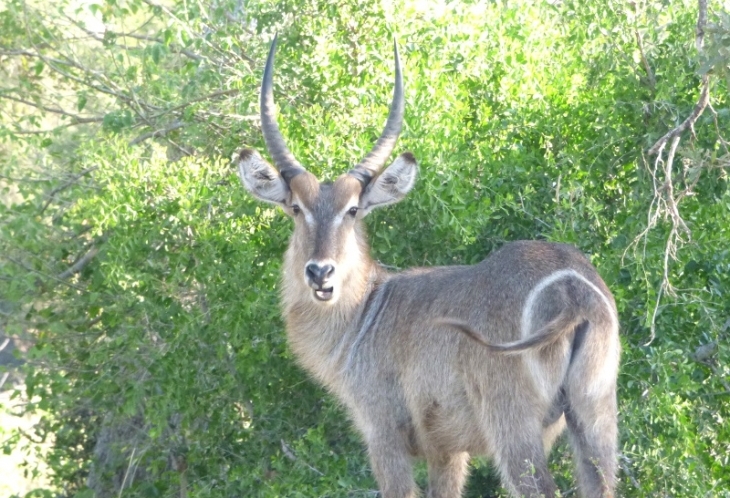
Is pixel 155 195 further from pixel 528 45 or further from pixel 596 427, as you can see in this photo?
pixel 596 427

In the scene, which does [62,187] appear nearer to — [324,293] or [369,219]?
[369,219]

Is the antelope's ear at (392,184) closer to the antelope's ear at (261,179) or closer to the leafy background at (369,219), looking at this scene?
the leafy background at (369,219)

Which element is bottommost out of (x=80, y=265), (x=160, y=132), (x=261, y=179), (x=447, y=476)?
(x=447, y=476)

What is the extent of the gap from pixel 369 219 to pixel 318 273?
1200 millimetres

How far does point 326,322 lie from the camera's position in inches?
246

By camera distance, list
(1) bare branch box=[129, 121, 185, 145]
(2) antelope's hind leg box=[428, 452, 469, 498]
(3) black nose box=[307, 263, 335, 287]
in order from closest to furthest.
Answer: (3) black nose box=[307, 263, 335, 287]
(2) antelope's hind leg box=[428, 452, 469, 498]
(1) bare branch box=[129, 121, 185, 145]

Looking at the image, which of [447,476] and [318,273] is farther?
[447,476]

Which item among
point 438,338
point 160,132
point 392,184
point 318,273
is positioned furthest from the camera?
point 160,132

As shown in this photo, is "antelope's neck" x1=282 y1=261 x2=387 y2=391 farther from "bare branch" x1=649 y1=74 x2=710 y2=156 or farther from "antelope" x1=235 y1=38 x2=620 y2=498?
"bare branch" x1=649 y1=74 x2=710 y2=156

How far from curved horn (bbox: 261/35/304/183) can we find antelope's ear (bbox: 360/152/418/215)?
440 millimetres

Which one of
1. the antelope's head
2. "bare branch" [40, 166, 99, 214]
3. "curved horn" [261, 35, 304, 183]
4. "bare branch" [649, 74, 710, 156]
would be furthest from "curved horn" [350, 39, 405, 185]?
"bare branch" [40, 166, 99, 214]

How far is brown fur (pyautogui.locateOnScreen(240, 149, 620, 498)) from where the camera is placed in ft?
15.8

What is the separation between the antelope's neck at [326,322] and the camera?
6.13 meters

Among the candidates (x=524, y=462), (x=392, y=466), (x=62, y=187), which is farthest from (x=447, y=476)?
(x=62, y=187)
